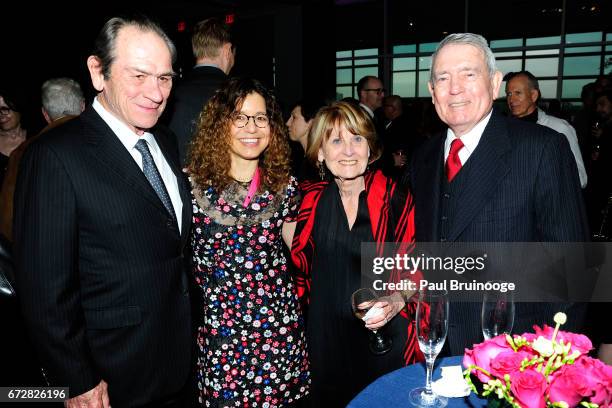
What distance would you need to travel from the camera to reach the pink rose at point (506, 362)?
901mm

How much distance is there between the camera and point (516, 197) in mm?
1710

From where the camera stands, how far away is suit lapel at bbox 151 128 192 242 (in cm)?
180

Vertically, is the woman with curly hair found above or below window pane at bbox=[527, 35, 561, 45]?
below

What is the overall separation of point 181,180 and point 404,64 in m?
11.9

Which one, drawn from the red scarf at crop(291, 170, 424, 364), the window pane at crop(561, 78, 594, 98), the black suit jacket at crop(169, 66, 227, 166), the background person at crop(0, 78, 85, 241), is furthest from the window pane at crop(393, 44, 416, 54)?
the red scarf at crop(291, 170, 424, 364)

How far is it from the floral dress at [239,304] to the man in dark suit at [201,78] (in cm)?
106

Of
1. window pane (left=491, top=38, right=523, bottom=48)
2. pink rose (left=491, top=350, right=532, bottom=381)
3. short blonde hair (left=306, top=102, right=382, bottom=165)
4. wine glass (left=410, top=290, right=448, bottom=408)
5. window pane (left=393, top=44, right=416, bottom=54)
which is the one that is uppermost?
window pane (left=393, top=44, right=416, bottom=54)

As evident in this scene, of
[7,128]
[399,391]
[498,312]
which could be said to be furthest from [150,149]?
[7,128]

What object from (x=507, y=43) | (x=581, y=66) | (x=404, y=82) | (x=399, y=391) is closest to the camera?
(x=399, y=391)

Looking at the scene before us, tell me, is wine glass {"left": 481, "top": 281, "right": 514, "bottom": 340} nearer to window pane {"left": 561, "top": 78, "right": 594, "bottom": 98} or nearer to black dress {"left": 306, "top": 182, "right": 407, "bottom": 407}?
black dress {"left": 306, "top": 182, "right": 407, "bottom": 407}

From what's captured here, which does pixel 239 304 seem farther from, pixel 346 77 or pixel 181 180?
pixel 346 77

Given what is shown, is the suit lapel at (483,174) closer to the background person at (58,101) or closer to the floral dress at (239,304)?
the floral dress at (239,304)

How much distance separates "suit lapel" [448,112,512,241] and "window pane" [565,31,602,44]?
10.4 meters

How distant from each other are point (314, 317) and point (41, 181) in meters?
1.32
